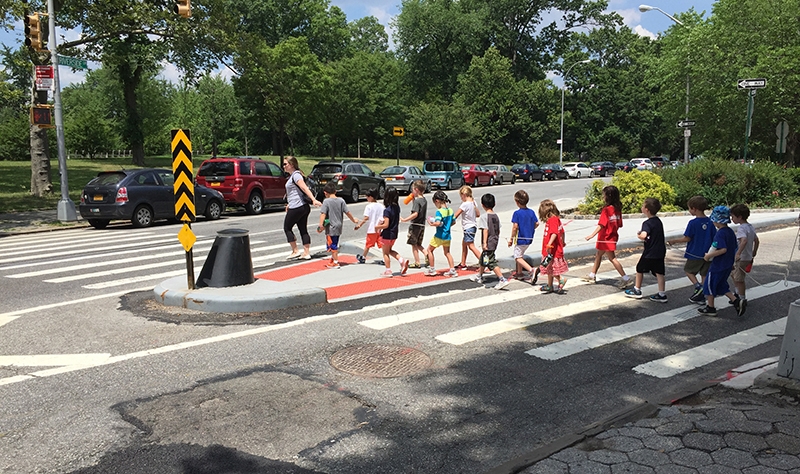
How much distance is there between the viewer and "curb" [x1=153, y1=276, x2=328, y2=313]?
24.8 ft

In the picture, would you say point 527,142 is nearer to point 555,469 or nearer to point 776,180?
point 776,180

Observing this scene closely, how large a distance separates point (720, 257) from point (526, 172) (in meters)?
39.7

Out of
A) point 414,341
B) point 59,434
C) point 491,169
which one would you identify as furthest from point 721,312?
point 491,169

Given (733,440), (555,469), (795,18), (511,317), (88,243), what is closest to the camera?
(555,469)

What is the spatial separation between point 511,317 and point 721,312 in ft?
9.05

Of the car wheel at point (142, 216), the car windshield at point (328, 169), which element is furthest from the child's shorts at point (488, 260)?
the car windshield at point (328, 169)

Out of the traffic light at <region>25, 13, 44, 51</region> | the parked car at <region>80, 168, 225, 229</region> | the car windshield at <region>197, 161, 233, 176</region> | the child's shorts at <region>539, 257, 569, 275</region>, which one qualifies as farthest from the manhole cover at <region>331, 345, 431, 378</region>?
the car windshield at <region>197, 161, 233, 176</region>

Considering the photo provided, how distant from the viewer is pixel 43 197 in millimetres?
23641

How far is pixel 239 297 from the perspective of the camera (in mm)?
7645

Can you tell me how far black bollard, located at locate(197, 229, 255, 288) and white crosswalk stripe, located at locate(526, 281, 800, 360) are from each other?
4.26 meters

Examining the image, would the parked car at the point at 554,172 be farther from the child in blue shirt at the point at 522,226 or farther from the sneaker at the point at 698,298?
the sneaker at the point at 698,298

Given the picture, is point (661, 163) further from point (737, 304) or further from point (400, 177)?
point (737, 304)

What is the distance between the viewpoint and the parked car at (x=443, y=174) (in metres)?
34.3

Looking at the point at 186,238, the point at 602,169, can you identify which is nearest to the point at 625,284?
the point at 186,238
